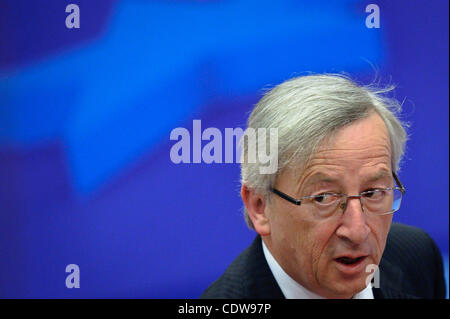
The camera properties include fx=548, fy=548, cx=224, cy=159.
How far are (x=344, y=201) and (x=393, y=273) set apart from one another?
1.82ft

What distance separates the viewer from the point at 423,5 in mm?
2678

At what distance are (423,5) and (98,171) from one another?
5.73ft

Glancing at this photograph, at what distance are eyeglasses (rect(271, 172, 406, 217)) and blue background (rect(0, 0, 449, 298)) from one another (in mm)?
820

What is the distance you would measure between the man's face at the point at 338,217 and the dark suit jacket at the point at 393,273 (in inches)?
4.7

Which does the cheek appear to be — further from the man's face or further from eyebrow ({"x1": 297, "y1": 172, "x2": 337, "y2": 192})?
eyebrow ({"x1": 297, "y1": 172, "x2": 337, "y2": 192})

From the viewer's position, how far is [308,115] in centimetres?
160

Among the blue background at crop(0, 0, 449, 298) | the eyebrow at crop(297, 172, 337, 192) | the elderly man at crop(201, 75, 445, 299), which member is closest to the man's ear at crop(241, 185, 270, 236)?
the elderly man at crop(201, 75, 445, 299)

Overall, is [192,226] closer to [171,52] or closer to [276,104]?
[171,52]

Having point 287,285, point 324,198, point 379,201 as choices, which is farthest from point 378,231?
point 287,285

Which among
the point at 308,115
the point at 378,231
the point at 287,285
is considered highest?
the point at 308,115

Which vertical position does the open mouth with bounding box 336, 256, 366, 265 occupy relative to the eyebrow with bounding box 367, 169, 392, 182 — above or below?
below

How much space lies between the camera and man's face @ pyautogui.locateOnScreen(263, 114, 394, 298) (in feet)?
5.27

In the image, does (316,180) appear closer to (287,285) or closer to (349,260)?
(349,260)
